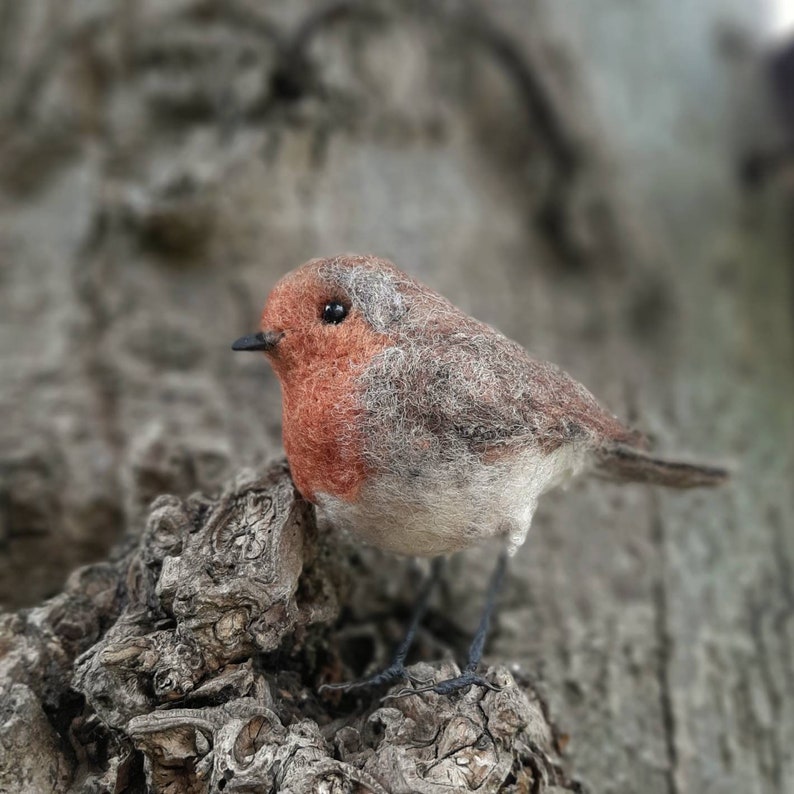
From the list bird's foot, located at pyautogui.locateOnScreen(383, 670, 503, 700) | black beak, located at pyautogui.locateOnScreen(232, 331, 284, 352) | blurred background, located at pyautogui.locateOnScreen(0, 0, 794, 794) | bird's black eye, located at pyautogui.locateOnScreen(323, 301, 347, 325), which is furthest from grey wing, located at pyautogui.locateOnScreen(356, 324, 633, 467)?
blurred background, located at pyautogui.locateOnScreen(0, 0, 794, 794)

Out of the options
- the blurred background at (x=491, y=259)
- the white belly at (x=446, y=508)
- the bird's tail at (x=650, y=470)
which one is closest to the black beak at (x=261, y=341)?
the white belly at (x=446, y=508)

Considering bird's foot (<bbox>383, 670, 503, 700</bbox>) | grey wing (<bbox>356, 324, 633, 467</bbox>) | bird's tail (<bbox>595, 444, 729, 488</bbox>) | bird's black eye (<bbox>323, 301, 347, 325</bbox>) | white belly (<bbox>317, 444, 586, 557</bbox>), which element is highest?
bird's black eye (<bbox>323, 301, 347, 325</bbox>)

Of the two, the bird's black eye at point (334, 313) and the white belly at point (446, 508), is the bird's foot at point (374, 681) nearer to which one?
the white belly at point (446, 508)

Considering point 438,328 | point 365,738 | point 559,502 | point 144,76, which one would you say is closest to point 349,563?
point 365,738

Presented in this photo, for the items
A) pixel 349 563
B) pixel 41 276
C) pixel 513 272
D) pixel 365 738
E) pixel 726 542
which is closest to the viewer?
pixel 365 738

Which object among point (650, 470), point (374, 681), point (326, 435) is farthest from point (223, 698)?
point (650, 470)

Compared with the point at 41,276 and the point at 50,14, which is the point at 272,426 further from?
the point at 50,14

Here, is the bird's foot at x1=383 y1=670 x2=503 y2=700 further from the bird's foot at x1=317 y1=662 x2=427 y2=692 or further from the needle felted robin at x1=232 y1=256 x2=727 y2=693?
the bird's foot at x1=317 y1=662 x2=427 y2=692
